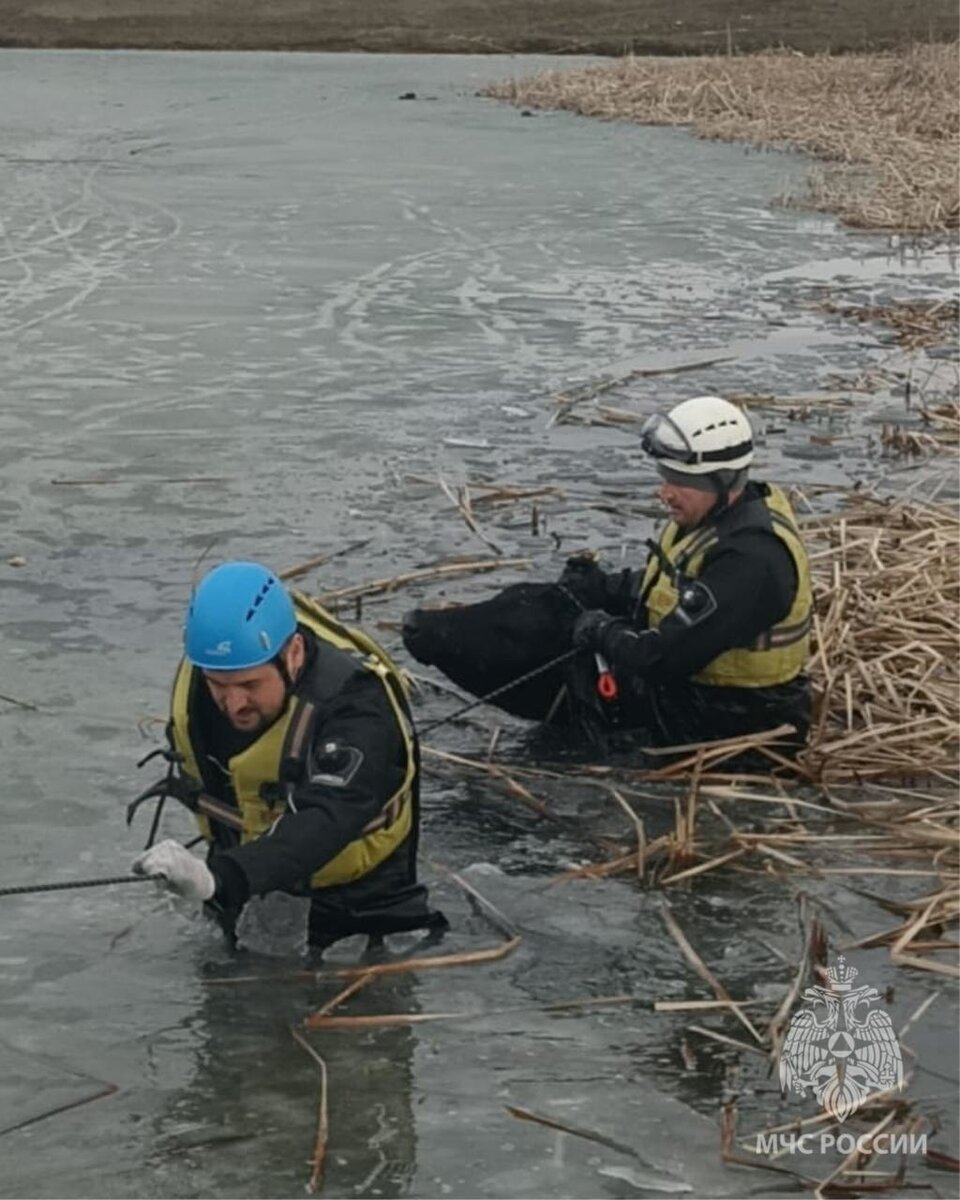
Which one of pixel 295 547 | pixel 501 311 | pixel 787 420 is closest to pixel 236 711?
pixel 295 547

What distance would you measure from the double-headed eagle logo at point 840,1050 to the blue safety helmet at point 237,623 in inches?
61.6

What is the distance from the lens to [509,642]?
780 cm

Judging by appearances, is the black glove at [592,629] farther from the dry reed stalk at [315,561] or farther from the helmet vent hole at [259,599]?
the dry reed stalk at [315,561]

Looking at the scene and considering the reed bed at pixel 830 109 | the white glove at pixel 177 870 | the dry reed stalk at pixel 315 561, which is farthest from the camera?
the reed bed at pixel 830 109

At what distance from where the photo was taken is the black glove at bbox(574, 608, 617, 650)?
7449mm

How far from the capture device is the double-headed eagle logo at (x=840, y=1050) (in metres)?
5.16

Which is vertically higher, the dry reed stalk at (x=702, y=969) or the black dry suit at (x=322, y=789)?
the black dry suit at (x=322, y=789)

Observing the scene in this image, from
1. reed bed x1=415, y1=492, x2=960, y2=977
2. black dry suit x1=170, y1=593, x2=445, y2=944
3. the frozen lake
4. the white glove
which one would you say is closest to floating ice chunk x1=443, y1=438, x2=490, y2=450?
the frozen lake

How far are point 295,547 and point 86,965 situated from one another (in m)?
4.31

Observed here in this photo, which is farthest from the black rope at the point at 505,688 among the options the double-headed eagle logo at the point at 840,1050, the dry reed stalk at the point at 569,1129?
the dry reed stalk at the point at 569,1129

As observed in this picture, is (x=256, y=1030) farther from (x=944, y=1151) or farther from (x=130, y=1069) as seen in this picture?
(x=944, y=1151)

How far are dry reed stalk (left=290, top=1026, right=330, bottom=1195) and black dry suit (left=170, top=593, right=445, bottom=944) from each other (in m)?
0.40

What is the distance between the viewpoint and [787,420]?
12734 millimetres

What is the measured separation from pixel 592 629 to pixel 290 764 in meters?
2.11
